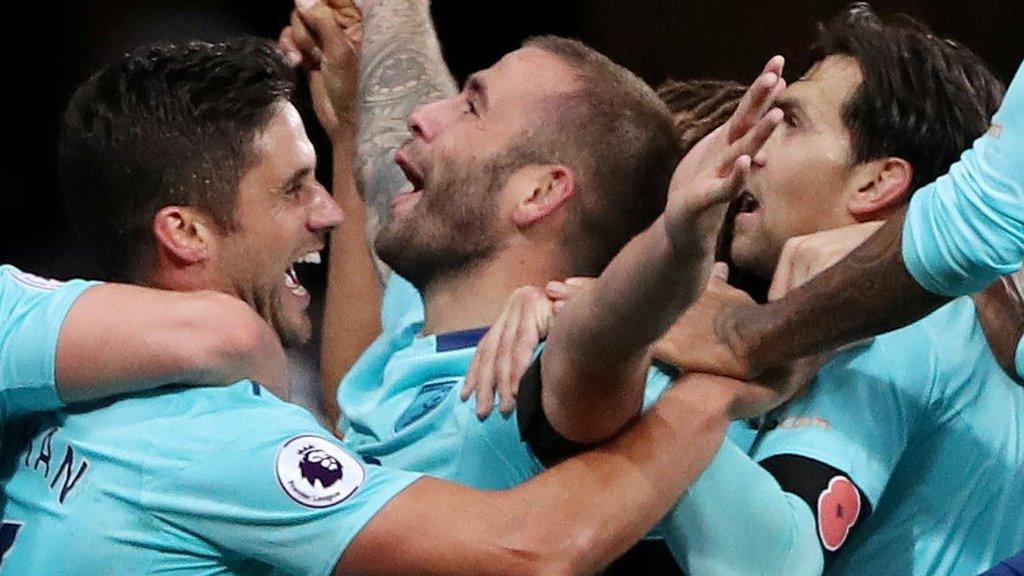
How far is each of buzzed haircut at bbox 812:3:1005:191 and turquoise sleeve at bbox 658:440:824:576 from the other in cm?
45

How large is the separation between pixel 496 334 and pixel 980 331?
0.49 m

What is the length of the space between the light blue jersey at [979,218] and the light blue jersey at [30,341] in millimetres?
748

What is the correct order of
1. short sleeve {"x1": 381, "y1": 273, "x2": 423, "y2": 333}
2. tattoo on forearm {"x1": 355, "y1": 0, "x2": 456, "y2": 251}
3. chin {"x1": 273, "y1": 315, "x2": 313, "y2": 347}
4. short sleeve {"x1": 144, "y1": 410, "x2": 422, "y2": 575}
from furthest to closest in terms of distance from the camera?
tattoo on forearm {"x1": 355, "y1": 0, "x2": 456, "y2": 251} < short sleeve {"x1": 381, "y1": 273, "x2": 423, "y2": 333} < chin {"x1": 273, "y1": 315, "x2": 313, "y2": 347} < short sleeve {"x1": 144, "y1": 410, "x2": 422, "y2": 575}

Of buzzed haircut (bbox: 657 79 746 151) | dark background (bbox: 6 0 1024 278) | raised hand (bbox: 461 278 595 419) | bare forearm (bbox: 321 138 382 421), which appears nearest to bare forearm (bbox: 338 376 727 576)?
raised hand (bbox: 461 278 595 419)

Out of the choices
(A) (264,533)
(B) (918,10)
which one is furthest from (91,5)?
(A) (264,533)

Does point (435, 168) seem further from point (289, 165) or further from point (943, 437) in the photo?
point (943, 437)

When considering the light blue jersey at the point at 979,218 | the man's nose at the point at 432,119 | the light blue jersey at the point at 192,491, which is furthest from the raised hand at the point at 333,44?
the light blue jersey at the point at 979,218

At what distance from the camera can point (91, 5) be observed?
357 centimetres

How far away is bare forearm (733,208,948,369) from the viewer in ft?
5.14

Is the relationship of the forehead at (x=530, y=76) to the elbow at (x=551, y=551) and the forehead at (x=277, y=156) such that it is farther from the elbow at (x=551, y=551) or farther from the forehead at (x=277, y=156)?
the elbow at (x=551, y=551)

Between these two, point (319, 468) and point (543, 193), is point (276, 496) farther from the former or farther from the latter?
point (543, 193)

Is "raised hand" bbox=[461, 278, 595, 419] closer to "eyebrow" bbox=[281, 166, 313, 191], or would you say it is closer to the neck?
the neck

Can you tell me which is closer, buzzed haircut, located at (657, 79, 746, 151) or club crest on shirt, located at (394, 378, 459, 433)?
club crest on shirt, located at (394, 378, 459, 433)

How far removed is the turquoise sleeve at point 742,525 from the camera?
64.9 inches
